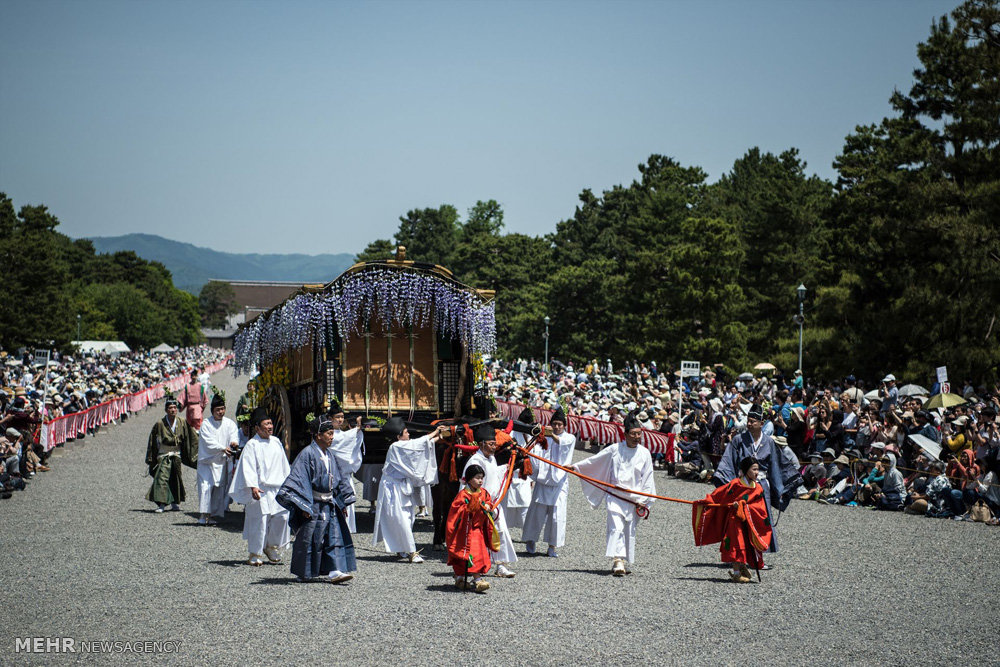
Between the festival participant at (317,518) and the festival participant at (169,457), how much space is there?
5.46m

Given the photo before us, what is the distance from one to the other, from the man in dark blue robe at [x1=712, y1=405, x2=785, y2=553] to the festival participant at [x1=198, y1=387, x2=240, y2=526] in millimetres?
6661

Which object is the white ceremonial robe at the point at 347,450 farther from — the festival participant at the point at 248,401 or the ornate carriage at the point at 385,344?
the festival participant at the point at 248,401

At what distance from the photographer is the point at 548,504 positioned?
11680mm

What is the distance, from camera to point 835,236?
39.8 m

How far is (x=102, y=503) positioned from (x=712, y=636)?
35.5 feet

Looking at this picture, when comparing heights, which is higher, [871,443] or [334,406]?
[334,406]

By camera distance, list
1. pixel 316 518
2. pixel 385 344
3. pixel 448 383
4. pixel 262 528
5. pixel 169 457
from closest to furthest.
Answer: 1. pixel 316 518
2. pixel 262 528
3. pixel 385 344
4. pixel 448 383
5. pixel 169 457

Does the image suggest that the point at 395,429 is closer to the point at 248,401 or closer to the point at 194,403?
the point at 194,403

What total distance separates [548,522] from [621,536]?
5.03 ft

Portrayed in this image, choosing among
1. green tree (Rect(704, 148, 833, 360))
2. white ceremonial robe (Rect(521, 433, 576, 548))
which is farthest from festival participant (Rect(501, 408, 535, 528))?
green tree (Rect(704, 148, 833, 360))

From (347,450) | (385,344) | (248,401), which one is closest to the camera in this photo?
(347,450)

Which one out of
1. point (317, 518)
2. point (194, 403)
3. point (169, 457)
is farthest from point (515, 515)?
point (194, 403)

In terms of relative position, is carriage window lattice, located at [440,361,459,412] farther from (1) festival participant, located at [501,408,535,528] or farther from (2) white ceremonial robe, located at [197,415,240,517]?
(2) white ceremonial robe, located at [197,415,240,517]

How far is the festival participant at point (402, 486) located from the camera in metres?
11.0
